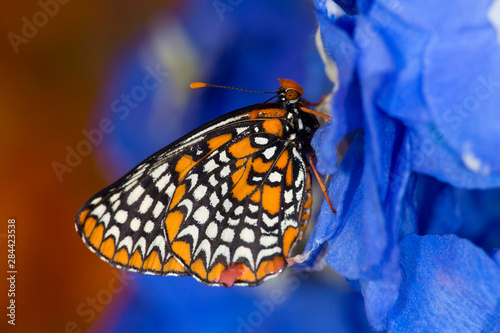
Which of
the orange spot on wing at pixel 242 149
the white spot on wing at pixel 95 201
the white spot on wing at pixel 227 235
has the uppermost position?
the white spot on wing at pixel 95 201

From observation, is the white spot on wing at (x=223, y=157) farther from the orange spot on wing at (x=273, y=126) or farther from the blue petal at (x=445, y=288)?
the blue petal at (x=445, y=288)

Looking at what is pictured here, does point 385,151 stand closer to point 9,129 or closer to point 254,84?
point 254,84

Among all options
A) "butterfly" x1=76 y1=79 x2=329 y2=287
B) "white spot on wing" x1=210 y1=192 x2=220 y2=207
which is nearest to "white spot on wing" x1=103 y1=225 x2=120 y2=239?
"butterfly" x1=76 y1=79 x2=329 y2=287

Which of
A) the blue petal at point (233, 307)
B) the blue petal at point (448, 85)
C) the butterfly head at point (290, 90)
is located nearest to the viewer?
the blue petal at point (448, 85)

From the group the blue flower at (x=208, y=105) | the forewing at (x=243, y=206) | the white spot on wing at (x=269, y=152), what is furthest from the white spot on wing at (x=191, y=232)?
the blue flower at (x=208, y=105)

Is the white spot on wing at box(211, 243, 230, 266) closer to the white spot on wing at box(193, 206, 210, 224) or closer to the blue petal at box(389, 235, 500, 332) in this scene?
the white spot on wing at box(193, 206, 210, 224)

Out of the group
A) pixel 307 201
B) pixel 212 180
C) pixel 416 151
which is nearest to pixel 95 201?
pixel 212 180

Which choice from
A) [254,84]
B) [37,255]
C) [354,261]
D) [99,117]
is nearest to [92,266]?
[37,255]
